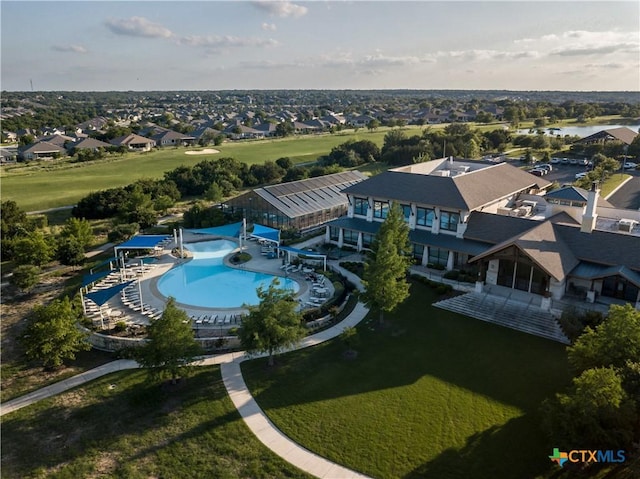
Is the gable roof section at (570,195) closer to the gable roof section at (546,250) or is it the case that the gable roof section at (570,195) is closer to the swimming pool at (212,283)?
the gable roof section at (546,250)

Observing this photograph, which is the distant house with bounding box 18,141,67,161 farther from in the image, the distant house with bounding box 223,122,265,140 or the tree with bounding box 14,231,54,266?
the tree with bounding box 14,231,54,266

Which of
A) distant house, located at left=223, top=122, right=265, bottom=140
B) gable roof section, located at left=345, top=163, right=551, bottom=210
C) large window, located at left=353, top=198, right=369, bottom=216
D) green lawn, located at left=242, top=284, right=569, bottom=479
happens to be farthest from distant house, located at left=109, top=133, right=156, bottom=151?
green lawn, located at left=242, top=284, right=569, bottom=479

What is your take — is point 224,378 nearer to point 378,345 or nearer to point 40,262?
point 378,345

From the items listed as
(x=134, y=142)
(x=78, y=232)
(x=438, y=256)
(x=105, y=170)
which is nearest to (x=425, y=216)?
(x=438, y=256)

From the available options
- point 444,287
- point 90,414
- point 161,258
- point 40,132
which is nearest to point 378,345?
point 444,287

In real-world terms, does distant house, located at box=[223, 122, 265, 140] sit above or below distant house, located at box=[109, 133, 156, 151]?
above

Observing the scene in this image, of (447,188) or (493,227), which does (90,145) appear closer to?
(447,188)
